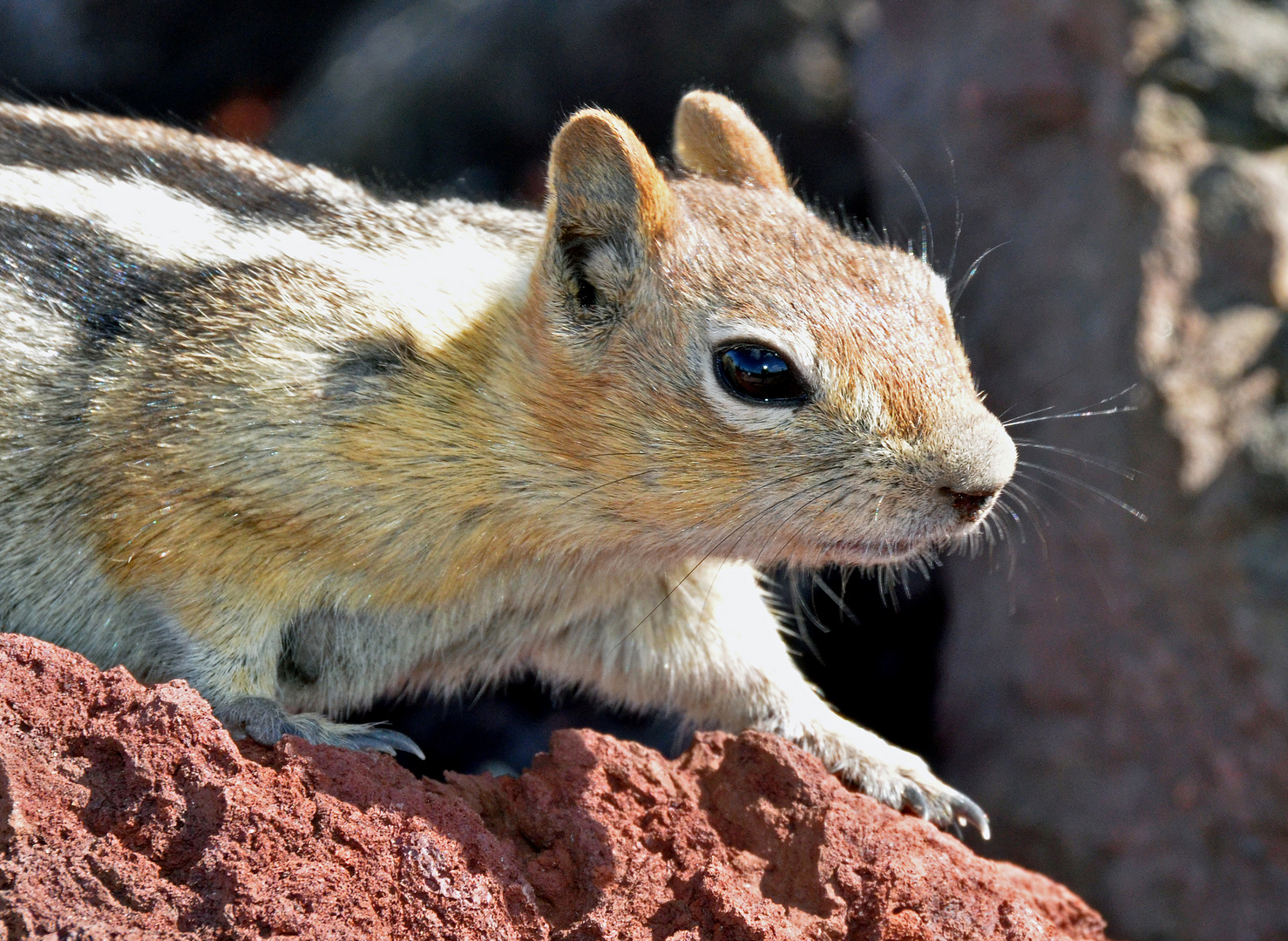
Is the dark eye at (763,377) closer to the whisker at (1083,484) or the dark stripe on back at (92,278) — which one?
the whisker at (1083,484)

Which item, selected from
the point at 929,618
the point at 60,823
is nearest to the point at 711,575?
the point at 60,823

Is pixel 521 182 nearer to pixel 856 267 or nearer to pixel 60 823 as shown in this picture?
pixel 856 267

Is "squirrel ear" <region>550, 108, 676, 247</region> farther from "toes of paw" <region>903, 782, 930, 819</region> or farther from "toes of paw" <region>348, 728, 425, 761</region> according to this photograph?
"toes of paw" <region>903, 782, 930, 819</region>

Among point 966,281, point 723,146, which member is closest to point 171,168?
point 723,146

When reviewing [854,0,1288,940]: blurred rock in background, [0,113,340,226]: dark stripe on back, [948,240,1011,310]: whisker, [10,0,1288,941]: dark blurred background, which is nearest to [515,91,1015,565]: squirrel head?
[948,240,1011,310]: whisker

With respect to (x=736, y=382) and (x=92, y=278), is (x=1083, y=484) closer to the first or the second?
(x=736, y=382)

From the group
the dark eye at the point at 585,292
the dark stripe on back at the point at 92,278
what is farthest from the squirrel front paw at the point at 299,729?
the dark eye at the point at 585,292

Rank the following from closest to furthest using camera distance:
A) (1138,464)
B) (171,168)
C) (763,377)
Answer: (763,377)
(171,168)
(1138,464)
